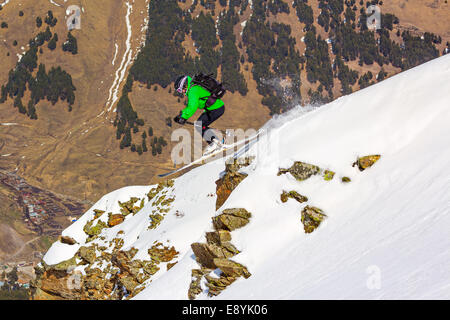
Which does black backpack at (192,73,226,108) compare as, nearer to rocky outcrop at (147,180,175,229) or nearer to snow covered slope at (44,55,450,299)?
snow covered slope at (44,55,450,299)

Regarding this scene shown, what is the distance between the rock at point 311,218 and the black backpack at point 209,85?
5.66 meters

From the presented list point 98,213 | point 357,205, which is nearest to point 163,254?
point 98,213

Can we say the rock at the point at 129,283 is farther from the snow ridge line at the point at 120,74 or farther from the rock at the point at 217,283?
the snow ridge line at the point at 120,74

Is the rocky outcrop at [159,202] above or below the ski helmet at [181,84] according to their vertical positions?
below

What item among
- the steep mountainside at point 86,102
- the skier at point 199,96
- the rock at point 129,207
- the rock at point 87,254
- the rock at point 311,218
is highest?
the steep mountainside at point 86,102

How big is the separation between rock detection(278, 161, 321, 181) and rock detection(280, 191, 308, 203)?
0.62 metres

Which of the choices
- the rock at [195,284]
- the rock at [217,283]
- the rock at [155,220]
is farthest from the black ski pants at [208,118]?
the rock at [155,220]

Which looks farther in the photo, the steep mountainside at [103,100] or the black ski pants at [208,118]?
the steep mountainside at [103,100]

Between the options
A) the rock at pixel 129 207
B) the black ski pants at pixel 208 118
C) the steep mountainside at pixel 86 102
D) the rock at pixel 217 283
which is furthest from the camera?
the steep mountainside at pixel 86 102

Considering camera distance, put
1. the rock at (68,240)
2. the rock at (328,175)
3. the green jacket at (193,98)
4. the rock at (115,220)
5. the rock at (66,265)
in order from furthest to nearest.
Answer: the rock at (115,220) < the rock at (68,240) < the rock at (66,265) < the green jacket at (193,98) < the rock at (328,175)

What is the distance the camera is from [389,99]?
14938 mm

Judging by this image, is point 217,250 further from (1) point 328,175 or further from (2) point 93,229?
(2) point 93,229

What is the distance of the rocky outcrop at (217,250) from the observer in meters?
12.8

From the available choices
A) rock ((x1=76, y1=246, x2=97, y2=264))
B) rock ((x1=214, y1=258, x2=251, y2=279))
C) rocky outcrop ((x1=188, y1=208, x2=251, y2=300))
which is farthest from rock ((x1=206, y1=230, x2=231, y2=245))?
rock ((x1=76, y1=246, x2=97, y2=264))
